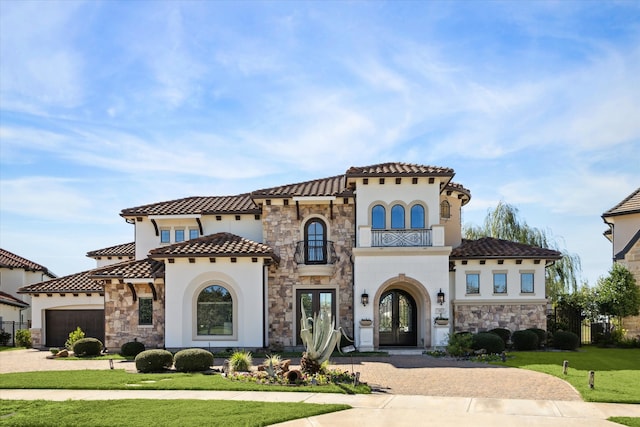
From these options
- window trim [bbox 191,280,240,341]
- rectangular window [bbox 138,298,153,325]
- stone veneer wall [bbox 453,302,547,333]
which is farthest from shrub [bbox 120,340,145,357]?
stone veneer wall [bbox 453,302,547,333]

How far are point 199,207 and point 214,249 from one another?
4545 mm

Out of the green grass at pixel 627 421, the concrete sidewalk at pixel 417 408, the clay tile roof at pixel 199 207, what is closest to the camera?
the green grass at pixel 627 421

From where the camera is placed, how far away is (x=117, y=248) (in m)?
35.5

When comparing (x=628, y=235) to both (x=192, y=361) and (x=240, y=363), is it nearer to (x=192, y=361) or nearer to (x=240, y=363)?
(x=240, y=363)

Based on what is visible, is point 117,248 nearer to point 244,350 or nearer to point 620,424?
point 244,350

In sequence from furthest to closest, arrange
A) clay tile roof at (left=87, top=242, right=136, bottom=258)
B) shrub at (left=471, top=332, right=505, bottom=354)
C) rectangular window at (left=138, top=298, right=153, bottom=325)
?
clay tile roof at (left=87, top=242, right=136, bottom=258) < rectangular window at (left=138, top=298, right=153, bottom=325) < shrub at (left=471, top=332, right=505, bottom=354)

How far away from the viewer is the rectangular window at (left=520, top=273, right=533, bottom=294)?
2658cm

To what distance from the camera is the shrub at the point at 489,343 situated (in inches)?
883

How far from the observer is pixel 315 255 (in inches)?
1057

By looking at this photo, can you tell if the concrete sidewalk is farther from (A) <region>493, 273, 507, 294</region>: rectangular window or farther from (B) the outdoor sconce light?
(A) <region>493, 273, 507, 294</region>: rectangular window

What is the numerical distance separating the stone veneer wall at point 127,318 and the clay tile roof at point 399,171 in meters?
9.58

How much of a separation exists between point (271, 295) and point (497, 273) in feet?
32.8

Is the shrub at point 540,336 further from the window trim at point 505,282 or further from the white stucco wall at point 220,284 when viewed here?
the white stucco wall at point 220,284

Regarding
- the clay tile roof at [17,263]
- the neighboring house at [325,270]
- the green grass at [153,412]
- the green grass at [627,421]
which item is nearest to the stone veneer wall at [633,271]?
the neighboring house at [325,270]
